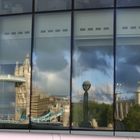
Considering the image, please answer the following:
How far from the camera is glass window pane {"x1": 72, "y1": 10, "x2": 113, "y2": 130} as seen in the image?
1638cm

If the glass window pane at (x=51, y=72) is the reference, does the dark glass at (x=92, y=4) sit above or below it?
above

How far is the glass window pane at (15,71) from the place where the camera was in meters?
17.2

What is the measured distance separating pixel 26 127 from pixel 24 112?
50 cm

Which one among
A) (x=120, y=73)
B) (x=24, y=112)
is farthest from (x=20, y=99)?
(x=120, y=73)

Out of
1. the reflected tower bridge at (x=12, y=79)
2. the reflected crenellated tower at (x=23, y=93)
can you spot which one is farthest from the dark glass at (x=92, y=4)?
the reflected tower bridge at (x=12, y=79)

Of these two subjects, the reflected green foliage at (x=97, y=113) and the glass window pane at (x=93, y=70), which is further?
the glass window pane at (x=93, y=70)

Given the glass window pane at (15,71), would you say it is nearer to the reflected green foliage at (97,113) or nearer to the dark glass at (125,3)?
the reflected green foliage at (97,113)

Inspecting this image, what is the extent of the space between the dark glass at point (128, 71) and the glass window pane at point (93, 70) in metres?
0.26

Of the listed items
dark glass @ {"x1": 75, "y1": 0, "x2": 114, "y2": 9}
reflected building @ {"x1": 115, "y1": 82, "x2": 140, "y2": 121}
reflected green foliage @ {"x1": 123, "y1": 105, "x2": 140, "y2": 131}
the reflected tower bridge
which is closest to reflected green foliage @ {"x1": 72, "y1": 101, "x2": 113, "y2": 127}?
reflected building @ {"x1": 115, "y1": 82, "x2": 140, "y2": 121}

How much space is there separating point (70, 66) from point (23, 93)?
1836 mm

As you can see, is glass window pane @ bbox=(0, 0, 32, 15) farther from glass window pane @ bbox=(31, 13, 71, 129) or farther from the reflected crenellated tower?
the reflected crenellated tower

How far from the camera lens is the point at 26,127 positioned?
55.7 ft

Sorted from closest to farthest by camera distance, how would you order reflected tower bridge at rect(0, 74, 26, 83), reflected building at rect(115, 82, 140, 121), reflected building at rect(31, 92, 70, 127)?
reflected building at rect(115, 82, 140, 121)
reflected building at rect(31, 92, 70, 127)
reflected tower bridge at rect(0, 74, 26, 83)

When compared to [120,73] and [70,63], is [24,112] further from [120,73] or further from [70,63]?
[120,73]
